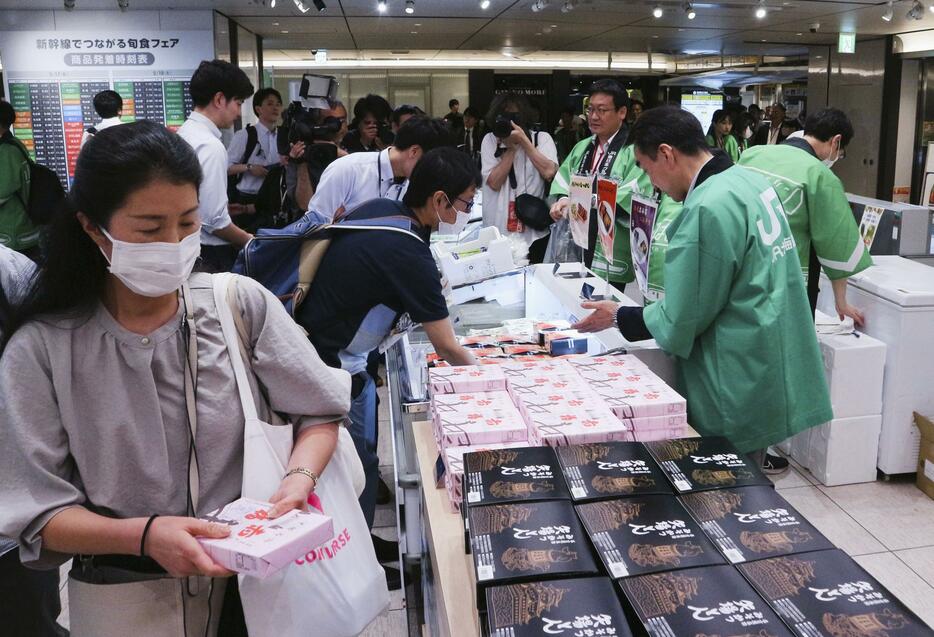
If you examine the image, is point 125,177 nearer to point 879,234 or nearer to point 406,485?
point 406,485

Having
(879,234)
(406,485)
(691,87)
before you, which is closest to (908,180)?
(691,87)

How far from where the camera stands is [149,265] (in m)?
1.30

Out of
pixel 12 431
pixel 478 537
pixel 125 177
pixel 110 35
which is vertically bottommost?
pixel 478 537

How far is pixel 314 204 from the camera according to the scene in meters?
4.08

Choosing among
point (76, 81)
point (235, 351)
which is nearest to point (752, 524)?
point (235, 351)

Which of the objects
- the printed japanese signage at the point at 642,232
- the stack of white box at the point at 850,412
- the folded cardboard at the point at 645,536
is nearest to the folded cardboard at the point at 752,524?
the folded cardboard at the point at 645,536

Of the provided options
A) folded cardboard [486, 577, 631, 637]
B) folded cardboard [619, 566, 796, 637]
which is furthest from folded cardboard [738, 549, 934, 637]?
folded cardboard [486, 577, 631, 637]

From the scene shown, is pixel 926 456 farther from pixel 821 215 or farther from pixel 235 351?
pixel 235 351

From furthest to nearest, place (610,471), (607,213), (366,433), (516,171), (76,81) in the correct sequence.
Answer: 1. (76,81)
2. (516,171)
3. (607,213)
4. (366,433)
5. (610,471)

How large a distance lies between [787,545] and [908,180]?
13.0m

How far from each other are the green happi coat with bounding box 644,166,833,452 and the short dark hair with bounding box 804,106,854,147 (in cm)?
203

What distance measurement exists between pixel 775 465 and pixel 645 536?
293 centimetres

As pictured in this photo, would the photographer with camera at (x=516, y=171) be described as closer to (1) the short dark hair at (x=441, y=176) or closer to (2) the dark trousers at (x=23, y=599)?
(1) the short dark hair at (x=441, y=176)

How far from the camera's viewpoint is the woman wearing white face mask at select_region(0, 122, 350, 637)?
1245 millimetres
